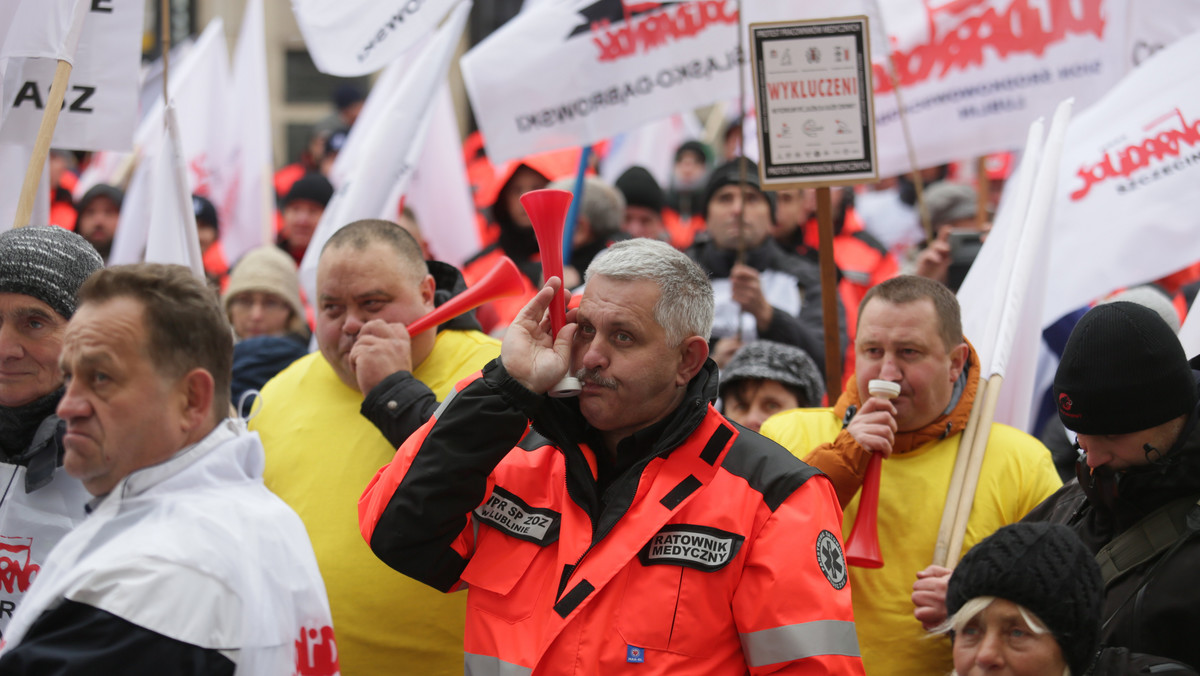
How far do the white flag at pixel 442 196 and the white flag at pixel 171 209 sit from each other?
8.92ft

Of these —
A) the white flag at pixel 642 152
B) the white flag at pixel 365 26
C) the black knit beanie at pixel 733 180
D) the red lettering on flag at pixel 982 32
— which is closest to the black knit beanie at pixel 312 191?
the white flag at pixel 365 26

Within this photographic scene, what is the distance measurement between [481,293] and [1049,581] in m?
1.75

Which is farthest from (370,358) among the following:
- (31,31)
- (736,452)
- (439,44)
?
(439,44)

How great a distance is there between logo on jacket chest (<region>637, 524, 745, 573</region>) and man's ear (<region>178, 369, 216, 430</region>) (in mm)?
976

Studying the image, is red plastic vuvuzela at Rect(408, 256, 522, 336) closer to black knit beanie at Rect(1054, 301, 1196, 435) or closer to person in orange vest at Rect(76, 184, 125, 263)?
black knit beanie at Rect(1054, 301, 1196, 435)

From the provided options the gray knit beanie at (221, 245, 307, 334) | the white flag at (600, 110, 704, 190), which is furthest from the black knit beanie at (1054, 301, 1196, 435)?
the white flag at (600, 110, 704, 190)

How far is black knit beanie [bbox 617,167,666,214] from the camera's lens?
7.19 m

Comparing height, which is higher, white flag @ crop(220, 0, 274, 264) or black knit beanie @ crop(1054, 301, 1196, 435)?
white flag @ crop(220, 0, 274, 264)

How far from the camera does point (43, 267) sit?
123 inches

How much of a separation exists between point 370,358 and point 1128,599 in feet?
6.68

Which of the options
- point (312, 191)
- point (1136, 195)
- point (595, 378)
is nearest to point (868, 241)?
point (1136, 195)

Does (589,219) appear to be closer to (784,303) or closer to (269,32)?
(784,303)

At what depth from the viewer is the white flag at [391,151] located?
5.17 meters

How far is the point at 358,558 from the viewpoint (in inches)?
133
